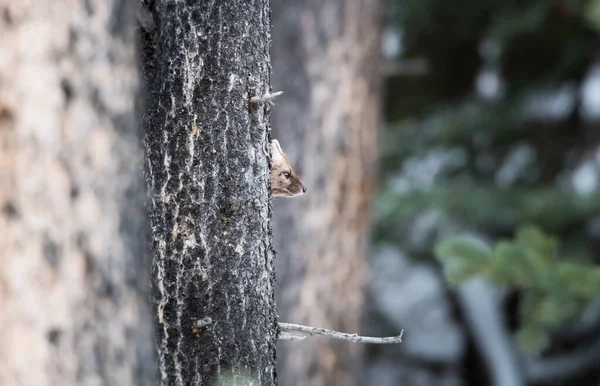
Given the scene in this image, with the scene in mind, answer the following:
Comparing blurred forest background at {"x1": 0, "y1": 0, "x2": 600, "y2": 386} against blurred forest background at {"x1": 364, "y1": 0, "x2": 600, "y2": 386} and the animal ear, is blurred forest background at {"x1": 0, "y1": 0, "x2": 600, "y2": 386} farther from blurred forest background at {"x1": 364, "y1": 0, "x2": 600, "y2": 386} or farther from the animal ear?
the animal ear

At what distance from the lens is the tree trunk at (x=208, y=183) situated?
1.75 m

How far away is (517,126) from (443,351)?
2849mm

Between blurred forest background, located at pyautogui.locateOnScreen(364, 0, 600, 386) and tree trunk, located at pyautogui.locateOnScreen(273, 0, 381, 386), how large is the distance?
2.15ft

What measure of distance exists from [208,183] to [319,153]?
3.06 meters

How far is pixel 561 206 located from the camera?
17.9 feet

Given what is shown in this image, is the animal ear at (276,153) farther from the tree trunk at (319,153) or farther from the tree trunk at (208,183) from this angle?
the tree trunk at (319,153)

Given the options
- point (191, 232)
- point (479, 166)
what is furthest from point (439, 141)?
point (191, 232)

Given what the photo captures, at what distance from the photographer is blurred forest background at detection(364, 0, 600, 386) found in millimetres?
5855

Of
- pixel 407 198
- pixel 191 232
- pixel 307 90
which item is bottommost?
pixel 407 198

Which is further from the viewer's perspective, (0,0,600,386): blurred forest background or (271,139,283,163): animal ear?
(271,139,283,163): animal ear

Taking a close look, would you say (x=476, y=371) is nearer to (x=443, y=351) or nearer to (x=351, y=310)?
(x=443, y=351)

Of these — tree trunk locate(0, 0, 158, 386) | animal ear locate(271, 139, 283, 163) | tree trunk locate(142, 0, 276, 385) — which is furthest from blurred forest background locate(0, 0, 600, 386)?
animal ear locate(271, 139, 283, 163)

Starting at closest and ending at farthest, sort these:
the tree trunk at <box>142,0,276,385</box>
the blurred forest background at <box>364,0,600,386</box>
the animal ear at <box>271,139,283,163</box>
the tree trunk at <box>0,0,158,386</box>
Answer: the tree trunk at <box>0,0,158,386</box> < the tree trunk at <box>142,0,276,385</box> < the animal ear at <box>271,139,283,163</box> < the blurred forest background at <box>364,0,600,386</box>

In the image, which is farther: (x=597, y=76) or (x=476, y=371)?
(x=476, y=371)
